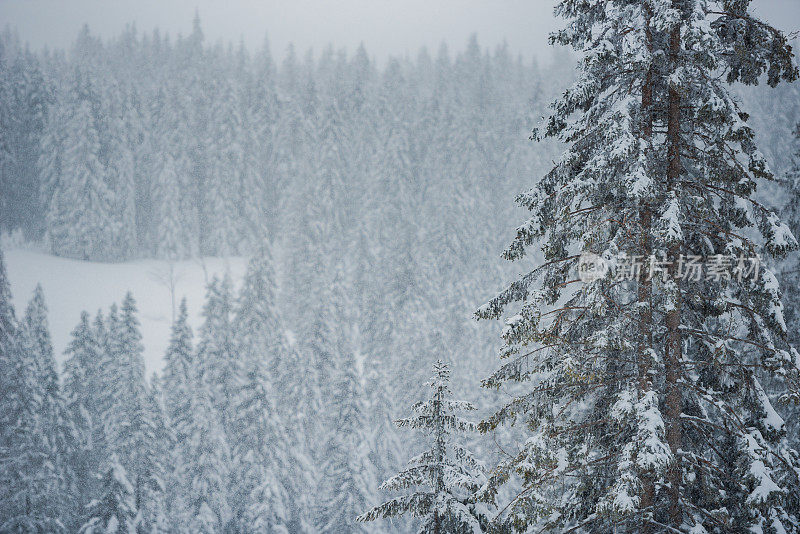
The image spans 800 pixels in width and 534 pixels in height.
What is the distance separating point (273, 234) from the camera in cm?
6619

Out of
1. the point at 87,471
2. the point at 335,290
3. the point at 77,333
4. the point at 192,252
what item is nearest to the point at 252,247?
the point at 192,252

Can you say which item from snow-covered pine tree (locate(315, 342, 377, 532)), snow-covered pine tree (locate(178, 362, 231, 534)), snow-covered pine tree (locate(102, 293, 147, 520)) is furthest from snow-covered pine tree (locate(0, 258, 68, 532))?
snow-covered pine tree (locate(315, 342, 377, 532))

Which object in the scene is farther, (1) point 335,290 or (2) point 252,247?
(2) point 252,247

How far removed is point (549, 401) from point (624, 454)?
1.36 m

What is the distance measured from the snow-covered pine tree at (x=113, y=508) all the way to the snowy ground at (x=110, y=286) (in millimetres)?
22217

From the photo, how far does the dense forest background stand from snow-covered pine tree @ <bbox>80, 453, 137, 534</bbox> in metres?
0.50

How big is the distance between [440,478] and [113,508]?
2064 centimetres

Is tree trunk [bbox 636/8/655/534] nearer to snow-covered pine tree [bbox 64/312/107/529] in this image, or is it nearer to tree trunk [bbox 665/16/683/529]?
tree trunk [bbox 665/16/683/529]

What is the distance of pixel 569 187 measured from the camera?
7.16 m

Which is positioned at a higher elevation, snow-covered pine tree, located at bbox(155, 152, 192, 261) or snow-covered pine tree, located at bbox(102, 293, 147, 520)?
snow-covered pine tree, located at bbox(155, 152, 192, 261)

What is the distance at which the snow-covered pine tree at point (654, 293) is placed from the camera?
6461 millimetres

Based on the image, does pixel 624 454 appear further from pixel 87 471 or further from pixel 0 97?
pixel 0 97

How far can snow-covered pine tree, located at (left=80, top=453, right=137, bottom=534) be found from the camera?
78.6ft

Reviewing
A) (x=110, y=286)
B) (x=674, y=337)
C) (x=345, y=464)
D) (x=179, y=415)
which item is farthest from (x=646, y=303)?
(x=110, y=286)
